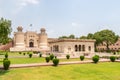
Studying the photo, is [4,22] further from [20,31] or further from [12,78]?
[20,31]

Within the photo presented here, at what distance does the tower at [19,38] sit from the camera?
87.1 metres

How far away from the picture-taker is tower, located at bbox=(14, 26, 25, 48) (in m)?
87.1

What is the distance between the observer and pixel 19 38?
87562mm

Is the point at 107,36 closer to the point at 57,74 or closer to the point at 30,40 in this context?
the point at 30,40

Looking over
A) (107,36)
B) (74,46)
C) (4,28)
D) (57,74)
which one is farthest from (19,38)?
(57,74)

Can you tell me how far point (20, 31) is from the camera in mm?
88438

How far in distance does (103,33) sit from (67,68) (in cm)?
6582

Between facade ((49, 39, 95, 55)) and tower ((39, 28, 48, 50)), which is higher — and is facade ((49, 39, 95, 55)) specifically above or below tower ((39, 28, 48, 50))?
below

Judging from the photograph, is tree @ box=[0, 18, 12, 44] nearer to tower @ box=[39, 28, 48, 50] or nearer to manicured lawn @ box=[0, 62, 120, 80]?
manicured lawn @ box=[0, 62, 120, 80]

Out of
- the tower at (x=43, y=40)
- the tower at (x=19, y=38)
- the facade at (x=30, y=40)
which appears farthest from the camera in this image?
the tower at (x=43, y=40)

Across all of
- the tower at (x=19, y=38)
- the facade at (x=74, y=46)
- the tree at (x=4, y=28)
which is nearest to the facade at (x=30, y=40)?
the tower at (x=19, y=38)

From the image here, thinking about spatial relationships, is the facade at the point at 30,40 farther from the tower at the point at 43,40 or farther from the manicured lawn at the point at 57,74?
the manicured lawn at the point at 57,74

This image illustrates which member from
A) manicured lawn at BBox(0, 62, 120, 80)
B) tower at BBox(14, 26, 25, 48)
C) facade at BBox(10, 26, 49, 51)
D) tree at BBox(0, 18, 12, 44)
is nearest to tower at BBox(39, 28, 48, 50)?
facade at BBox(10, 26, 49, 51)

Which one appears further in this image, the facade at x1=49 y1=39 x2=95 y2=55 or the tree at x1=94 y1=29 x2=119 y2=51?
the tree at x1=94 y1=29 x2=119 y2=51
